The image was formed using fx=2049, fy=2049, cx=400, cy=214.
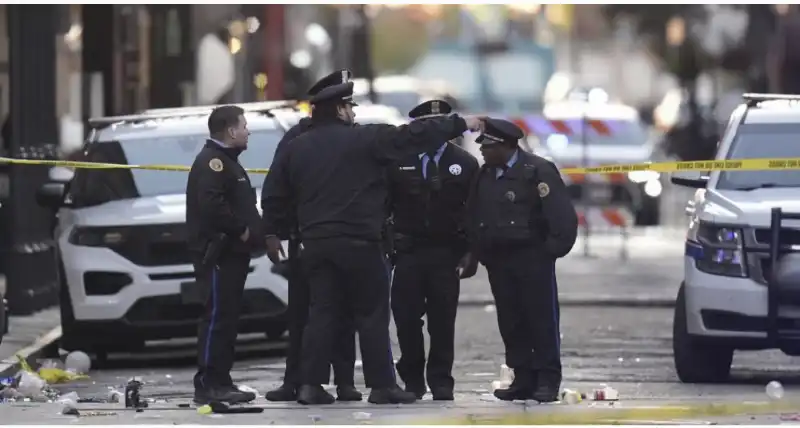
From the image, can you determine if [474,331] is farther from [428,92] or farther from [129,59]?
[428,92]

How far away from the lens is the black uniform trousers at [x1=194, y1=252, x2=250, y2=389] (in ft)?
39.0

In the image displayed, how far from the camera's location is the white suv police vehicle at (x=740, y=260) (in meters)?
12.6

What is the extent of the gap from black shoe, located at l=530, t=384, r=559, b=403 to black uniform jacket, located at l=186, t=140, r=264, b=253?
5.94 feet

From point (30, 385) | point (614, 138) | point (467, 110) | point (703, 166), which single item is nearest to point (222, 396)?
point (30, 385)

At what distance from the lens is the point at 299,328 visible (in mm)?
12219

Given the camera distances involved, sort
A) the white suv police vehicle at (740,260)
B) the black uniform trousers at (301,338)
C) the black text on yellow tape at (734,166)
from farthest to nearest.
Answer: the black text on yellow tape at (734,166), the white suv police vehicle at (740,260), the black uniform trousers at (301,338)

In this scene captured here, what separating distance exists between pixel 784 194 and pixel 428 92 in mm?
32621

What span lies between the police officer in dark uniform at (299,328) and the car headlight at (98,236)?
2.87m

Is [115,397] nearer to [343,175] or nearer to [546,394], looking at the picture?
[343,175]

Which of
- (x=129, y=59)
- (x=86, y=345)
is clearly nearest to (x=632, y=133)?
(x=129, y=59)

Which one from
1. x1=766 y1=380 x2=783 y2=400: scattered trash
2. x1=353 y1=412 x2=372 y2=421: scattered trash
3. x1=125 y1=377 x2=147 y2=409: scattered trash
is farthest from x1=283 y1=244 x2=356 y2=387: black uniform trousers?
x1=766 y1=380 x2=783 y2=400: scattered trash

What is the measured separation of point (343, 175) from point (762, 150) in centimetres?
351

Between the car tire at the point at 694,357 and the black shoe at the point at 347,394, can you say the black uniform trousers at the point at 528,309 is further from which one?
the car tire at the point at 694,357

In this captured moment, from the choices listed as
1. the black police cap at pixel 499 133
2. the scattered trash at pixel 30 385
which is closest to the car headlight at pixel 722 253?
the black police cap at pixel 499 133
